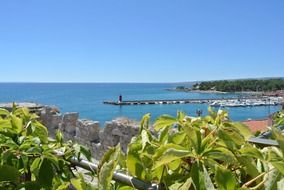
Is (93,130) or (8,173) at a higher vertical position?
(8,173)

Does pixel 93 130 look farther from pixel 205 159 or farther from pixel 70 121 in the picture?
pixel 205 159

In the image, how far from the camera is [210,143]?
0.63m

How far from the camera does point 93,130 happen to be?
6840 mm

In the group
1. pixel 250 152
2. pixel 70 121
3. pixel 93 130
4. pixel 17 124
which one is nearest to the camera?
pixel 250 152

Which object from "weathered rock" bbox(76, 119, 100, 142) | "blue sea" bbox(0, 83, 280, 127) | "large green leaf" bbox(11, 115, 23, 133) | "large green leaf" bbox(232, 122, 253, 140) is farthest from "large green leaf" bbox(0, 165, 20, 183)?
"weathered rock" bbox(76, 119, 100, 142)

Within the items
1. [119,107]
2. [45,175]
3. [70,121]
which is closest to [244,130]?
[45,175]

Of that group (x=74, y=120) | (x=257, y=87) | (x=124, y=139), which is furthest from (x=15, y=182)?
(x=257, y=87)

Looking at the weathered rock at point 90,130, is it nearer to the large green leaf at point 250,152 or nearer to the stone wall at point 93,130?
the stone wall at point 93,130

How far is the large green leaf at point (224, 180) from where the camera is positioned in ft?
1.69

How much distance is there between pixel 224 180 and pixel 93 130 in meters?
6.42

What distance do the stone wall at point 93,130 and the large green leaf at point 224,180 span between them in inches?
197

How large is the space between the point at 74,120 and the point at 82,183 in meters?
7.01

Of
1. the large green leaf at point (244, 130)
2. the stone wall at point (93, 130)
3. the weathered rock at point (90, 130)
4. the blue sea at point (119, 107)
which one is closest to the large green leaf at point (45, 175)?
the blue sea at point (119, 107)

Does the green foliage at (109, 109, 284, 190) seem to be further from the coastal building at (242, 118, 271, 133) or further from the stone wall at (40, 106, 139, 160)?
the stone wall at (40, 106, 139, 160)
